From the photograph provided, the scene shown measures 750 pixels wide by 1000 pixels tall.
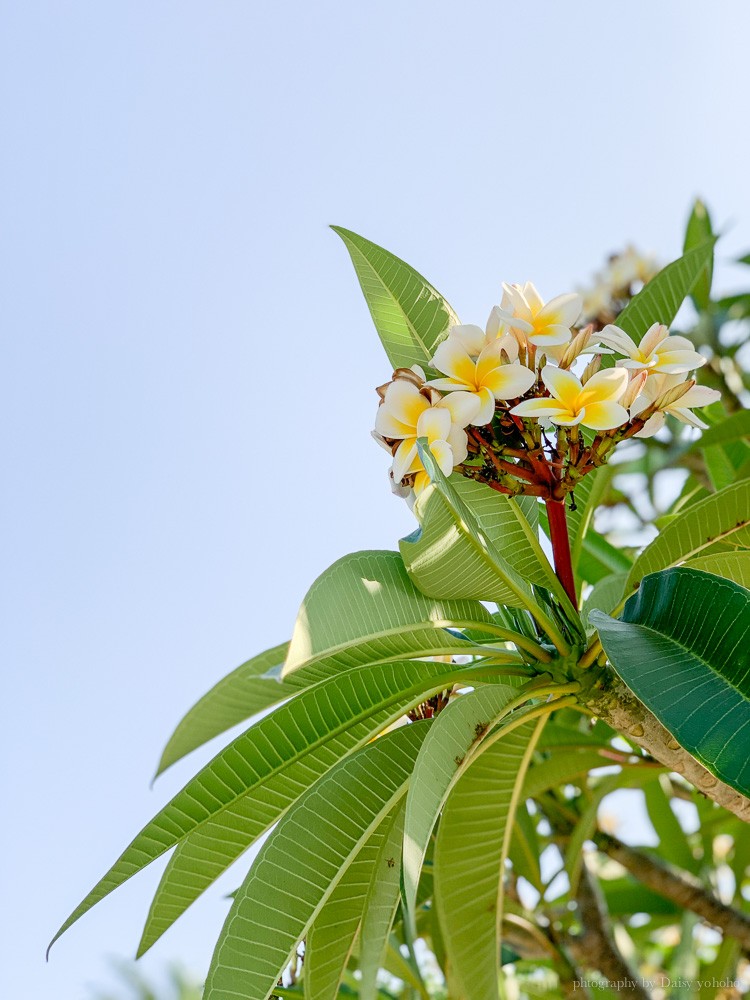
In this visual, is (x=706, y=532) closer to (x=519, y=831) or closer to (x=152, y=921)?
(x=152, y=921)

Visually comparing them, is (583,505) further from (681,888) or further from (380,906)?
(681,888)

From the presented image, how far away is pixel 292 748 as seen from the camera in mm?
773

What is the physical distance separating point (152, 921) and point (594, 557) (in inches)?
31.4

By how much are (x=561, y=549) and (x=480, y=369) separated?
20cm

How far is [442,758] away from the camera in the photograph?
720mm

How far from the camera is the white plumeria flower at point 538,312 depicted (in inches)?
32.5

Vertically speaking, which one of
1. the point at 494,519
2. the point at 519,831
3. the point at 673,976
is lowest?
the point at 673,976

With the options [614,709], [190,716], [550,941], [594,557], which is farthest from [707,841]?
[190,716]

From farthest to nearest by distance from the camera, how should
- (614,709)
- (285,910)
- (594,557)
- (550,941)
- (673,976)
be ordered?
1. (673,976)
2. (550,941)
3. (594,557)
4. (614,709)
5. (285,910)

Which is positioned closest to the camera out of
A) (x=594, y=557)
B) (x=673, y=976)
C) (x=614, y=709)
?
(x=614, y=709)

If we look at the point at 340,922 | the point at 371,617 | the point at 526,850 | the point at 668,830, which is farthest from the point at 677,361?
the point at 668,830

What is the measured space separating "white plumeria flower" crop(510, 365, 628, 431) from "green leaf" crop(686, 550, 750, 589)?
0.64 ft

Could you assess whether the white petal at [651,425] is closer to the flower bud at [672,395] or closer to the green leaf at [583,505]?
the flower bud at [672,395]

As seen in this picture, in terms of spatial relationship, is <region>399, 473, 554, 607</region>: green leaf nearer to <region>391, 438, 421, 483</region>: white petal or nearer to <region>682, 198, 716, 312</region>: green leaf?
<region>391, 438, 421, 483</region>: white petal
